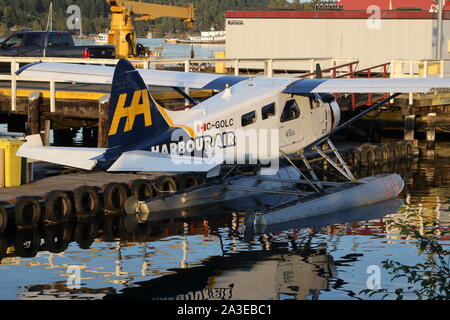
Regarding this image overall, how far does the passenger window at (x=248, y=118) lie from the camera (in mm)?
20234

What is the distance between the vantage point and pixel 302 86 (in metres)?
21.6

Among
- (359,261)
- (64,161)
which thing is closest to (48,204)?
(64,161)

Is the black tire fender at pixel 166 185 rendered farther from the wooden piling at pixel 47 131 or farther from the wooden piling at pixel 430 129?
the wooden piling at pixel 430 129

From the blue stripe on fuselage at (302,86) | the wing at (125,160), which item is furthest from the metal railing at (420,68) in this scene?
the wing at (125,160)

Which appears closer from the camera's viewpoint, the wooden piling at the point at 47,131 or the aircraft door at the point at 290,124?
the aircraft door at the point at 290,124

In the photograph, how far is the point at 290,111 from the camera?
71.2 feet

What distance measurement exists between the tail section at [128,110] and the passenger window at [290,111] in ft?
12.7

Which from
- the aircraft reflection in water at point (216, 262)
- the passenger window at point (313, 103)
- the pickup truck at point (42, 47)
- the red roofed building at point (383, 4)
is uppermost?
the red roofed building at point (383, 4)

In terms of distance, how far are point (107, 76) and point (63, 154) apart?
20.3 ft
